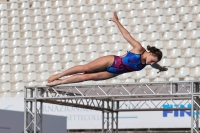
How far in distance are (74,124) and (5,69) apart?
3.78m

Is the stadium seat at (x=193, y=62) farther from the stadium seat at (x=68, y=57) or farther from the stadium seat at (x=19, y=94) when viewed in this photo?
the stadium seat at (x=19, y=94)

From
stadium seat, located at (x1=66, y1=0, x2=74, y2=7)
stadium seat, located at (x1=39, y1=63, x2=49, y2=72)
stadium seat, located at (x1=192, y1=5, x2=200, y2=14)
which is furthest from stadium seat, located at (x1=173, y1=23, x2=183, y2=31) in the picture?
stadium seat, located at (x1=39, y1=63, x2=49, y2=72)

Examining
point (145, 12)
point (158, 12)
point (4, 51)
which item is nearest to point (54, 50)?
point (4, 51)

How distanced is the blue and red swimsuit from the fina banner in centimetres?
782

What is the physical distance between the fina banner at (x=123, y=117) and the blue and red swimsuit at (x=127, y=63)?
25.7 feet

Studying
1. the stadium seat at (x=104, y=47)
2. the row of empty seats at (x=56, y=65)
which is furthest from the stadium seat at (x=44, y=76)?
the stadium seat at (x=104, y=47)

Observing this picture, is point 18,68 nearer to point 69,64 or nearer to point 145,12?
point 69,64

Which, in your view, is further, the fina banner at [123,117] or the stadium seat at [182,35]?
the stadium seat at [182,35]

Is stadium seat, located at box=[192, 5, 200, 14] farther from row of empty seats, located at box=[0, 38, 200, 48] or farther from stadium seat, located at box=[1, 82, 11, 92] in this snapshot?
stadium seat, located at box=[1, 82, 11, 92]

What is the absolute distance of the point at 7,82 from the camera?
18766 millimetres

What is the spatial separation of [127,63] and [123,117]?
8600mm

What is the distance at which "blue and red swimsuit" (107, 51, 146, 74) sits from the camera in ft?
27.2

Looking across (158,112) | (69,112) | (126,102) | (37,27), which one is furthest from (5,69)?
(158,112)

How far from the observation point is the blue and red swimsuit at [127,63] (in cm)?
829
